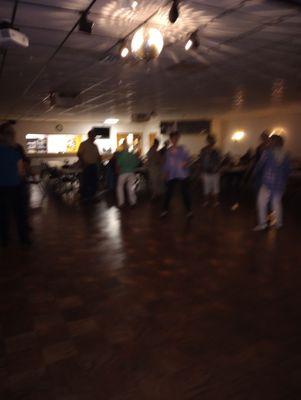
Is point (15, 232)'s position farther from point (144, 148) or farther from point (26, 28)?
point (144, 148)

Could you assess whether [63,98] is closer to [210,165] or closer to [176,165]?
[210,165]

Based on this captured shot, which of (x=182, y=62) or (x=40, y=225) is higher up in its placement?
(x=182, y=62)

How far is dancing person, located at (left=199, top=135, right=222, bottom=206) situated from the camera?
626 cm

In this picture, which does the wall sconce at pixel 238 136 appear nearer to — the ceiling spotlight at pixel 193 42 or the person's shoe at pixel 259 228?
the person's shoe at pixel 259 228

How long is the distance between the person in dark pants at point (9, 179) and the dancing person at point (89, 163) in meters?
2.96

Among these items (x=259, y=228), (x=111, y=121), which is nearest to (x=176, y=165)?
(x=259, y=228)

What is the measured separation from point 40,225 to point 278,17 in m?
4.21

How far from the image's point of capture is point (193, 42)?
379cm

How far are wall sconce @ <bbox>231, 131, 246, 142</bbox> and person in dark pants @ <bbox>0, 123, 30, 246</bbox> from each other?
1257 cm

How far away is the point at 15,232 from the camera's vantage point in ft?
15.6

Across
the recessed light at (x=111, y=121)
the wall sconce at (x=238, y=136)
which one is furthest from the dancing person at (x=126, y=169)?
the wall sconce at (x=238, y=136)

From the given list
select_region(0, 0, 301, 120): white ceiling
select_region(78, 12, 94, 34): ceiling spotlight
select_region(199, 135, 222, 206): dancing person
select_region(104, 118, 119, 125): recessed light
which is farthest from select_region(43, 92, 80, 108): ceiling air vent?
select_region(104, 118, 119, 125): recessed light

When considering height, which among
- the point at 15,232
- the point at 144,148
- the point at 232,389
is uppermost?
the point at 144,148

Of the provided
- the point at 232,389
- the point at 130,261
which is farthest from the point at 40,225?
the point at 232,389
